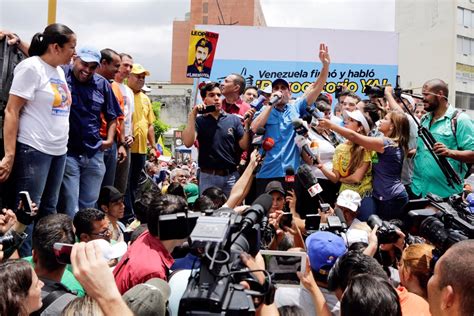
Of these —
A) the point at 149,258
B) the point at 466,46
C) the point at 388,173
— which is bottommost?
the point at 149,258

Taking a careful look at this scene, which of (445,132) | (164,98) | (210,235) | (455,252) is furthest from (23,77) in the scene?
(164,98)

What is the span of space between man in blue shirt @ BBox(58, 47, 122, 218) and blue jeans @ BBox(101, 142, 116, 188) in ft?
1.06

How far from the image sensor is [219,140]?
6398 millimetres

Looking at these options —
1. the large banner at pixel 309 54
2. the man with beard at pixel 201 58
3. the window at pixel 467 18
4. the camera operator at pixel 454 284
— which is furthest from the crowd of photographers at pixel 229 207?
the window at pixel 467 18

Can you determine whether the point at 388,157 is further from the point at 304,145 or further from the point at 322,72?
the point at 322,72

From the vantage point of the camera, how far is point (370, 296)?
248cm

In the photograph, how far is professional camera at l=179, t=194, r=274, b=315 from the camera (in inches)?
69.2

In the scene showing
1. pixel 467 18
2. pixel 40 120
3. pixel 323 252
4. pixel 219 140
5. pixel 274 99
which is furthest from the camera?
pixel 467 18

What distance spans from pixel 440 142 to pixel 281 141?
169 cm

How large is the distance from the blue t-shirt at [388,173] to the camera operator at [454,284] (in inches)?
132

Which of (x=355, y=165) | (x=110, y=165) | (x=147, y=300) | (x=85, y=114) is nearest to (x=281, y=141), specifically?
(x=355, y=165)

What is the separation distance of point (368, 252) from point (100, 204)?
298cm

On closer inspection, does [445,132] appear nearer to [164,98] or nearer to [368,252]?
[368,252]

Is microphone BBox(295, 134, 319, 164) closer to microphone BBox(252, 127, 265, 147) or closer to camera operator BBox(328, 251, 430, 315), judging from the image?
microphone BBox(252, 127, 265, 147)
